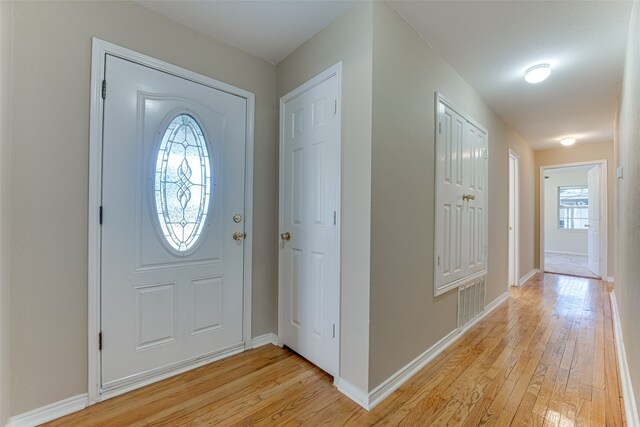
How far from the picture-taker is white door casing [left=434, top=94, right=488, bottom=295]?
7.31 feet

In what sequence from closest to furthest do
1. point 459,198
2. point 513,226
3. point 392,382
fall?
point 392,382 < point 459,198 < point 513,226

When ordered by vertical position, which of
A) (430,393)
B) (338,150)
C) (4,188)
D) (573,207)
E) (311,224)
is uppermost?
(338,150)

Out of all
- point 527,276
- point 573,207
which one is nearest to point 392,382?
point 527,276

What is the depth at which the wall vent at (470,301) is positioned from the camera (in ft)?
8.37

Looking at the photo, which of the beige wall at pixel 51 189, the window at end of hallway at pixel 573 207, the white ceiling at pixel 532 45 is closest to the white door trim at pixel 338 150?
the white ceiling at pixel 532 45

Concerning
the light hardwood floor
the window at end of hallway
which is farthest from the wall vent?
the window at end of hallway

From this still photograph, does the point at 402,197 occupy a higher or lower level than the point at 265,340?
higher

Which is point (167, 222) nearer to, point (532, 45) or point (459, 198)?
point (459, 198)

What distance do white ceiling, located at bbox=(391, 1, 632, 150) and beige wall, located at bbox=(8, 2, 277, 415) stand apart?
1.88 meters

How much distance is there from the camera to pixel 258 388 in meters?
1.75

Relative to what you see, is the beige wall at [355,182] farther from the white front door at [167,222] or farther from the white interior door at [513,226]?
the white interior door at [513,226]

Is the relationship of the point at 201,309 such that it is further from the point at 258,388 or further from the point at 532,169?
the point at 532,169

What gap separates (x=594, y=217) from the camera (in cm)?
498

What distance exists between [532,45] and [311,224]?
7.14ft
